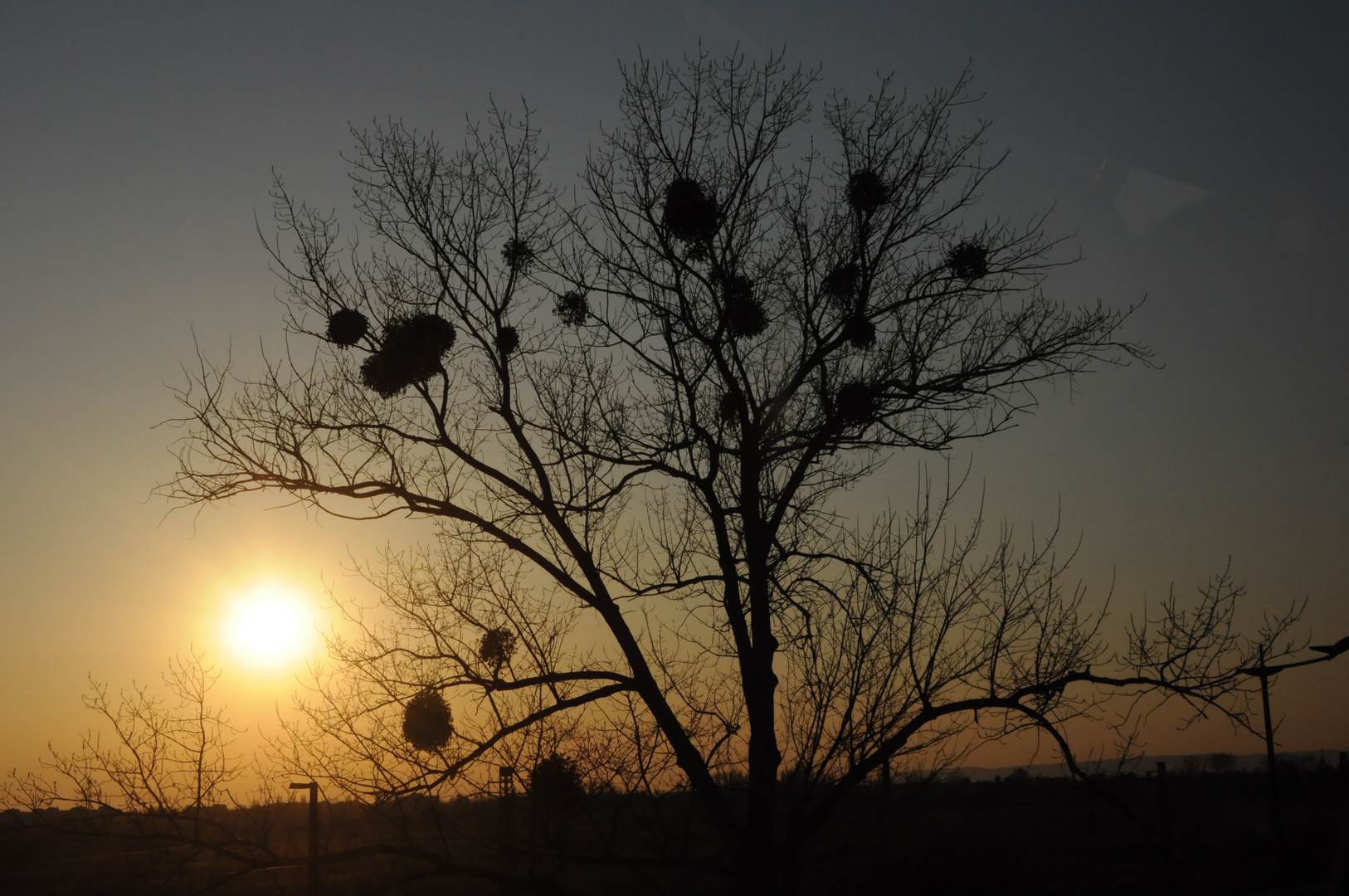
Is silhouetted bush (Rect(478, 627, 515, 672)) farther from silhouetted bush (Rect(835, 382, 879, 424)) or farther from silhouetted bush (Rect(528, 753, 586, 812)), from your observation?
silhouetted bush (Rect(835, 382, 879, 424))

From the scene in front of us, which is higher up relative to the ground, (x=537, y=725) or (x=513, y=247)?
(x=513, y=247)

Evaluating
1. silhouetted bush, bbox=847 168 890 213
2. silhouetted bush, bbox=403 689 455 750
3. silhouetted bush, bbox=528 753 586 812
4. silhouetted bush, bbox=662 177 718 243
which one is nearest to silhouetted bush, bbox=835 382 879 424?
silhouetted bush, bbox=847 168 890 213

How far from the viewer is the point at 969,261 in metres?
5.62

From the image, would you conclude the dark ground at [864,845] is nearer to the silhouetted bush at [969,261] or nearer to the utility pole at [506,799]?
the utility pole at [506,799]

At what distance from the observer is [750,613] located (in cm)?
563

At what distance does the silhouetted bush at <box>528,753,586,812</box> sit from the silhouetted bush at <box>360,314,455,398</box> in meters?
2.29

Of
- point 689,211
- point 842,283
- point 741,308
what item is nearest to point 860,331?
point 842,283

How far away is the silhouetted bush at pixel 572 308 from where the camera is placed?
582cm

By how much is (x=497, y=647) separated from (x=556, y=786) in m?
0.84

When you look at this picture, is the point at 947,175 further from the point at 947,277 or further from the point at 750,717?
the point at 750,717

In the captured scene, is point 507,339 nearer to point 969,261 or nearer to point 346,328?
point 346,328

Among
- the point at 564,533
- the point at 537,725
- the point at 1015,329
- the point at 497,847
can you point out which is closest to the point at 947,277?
the point at 1015,329

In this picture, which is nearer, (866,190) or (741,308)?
(866,190)

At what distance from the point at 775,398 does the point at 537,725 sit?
7.87 ft
